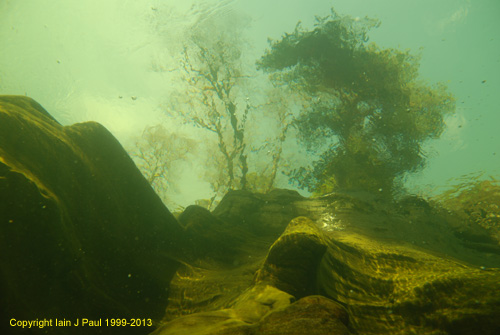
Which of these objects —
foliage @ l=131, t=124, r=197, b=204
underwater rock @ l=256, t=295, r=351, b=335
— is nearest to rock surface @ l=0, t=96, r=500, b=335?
underwater rock @ l=256, t=295, r=351, b=335

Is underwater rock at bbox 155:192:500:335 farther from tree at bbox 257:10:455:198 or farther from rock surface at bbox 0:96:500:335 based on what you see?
tree at bbox 257:10:455:198

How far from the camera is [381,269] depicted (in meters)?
4.29

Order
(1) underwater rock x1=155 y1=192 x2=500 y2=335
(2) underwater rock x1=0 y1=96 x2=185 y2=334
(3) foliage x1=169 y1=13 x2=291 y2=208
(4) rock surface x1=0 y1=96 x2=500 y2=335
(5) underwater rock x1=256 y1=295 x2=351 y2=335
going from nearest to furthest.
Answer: (5) underwater rock x1=256 y1=295 x2=351 y2=335, (1) underwater rock x1=155 y1=192 x2=500 y2=335, (4) rock surface x1=0 y1=96 x2=500 y2=335, (2) underwater rock x1=0 y1=96 x2=185 y2=334, (3) foliage x1=169 y1=13 x2=291 y2=208

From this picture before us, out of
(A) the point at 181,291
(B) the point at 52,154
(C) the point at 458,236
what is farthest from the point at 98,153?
(C) the point at 458,236

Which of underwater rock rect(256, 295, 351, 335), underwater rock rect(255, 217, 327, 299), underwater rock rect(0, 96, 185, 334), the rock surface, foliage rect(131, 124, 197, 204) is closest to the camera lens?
underwater rock rect(256, 295, 351, 335)

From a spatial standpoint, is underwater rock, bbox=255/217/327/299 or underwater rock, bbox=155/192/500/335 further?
underwater rock, bbox=255/217/327/299

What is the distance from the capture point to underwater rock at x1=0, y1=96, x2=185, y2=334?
9.97 feet

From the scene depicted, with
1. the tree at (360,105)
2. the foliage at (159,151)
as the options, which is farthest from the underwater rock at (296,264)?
the foliage at (159,151)

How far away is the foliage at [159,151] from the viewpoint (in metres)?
21.9

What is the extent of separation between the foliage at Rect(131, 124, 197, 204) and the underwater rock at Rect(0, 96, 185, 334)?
1668 cm

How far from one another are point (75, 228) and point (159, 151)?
62.8 feet

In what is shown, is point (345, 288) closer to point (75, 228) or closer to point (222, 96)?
point (75, 228)

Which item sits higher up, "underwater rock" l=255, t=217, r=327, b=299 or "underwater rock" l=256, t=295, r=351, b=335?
"underwater rock" l=255, t=217, r=327, b=299

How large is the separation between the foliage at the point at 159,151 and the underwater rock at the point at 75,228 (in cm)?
1668
